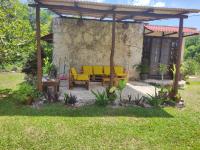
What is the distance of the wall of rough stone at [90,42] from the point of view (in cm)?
1430

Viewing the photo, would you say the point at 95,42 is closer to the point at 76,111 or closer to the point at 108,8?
the point at 108,8

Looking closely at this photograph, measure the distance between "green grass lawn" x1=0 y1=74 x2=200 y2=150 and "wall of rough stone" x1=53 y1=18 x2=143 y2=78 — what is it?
19.0 feet

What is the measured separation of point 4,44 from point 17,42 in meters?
0.61

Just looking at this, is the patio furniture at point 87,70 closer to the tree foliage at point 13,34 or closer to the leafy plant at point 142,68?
the leafy plant at point 142,68

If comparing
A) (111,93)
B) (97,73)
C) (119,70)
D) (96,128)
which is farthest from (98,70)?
(96,128)

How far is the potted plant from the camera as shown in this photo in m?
15.3

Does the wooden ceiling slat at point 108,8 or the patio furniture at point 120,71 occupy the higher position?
the wooden ceiling slat at point 108,8

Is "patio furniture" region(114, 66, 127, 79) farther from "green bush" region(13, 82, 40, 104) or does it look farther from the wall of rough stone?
"green bush" region(13, 82, 40, 104)

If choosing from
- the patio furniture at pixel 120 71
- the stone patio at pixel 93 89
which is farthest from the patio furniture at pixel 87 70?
the patio furniture at pixel 120 71

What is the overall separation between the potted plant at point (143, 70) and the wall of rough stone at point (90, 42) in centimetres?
66

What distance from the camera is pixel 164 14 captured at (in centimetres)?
1037

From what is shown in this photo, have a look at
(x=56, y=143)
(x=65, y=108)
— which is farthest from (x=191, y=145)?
(x=65, y=108)

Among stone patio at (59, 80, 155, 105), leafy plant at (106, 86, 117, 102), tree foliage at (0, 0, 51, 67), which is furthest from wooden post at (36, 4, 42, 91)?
leafy plant at (106, 86, 117, 102)

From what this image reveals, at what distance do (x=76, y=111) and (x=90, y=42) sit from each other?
691cm
